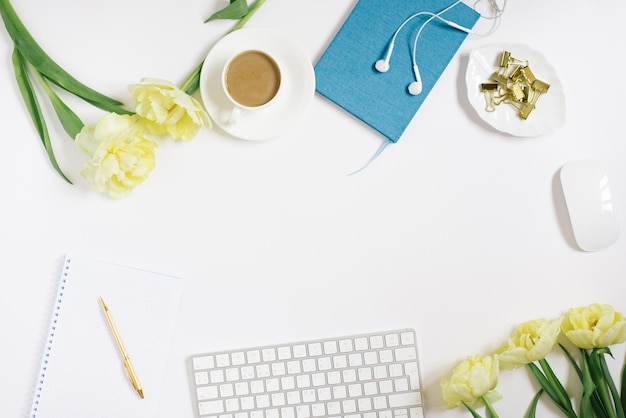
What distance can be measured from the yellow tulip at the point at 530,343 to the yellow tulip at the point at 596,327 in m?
0.03

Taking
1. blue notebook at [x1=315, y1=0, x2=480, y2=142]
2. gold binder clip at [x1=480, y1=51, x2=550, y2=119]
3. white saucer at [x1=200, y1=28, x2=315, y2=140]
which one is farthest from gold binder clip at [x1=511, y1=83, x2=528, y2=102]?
white saucer at [x1=200, y1=28, x2=315, y2=140]

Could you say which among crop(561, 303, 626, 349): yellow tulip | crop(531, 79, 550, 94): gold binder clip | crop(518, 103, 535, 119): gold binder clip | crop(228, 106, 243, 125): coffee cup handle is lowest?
crop(561, 303, 626, 349): yellow tulip

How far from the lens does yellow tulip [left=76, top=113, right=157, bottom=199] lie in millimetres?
883

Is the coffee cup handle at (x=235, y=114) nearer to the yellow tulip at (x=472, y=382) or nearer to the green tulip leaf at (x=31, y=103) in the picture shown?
the green tulip leaf at (x=31, y=103)

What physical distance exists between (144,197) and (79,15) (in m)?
0.32

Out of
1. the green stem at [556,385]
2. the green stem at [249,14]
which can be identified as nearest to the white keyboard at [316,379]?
the green stem at [556,385]

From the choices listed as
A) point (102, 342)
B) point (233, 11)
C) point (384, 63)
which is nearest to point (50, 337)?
point (102, 342)

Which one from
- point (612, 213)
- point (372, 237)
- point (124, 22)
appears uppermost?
point (124, 22)

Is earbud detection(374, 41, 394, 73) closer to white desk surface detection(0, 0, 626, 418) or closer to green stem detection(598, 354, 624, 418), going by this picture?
white desk surface detection(0, 0, 626, 418)

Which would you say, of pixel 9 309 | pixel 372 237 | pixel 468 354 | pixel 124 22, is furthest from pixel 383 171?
pixel 9 309

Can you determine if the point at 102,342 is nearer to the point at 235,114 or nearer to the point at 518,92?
the point at 235,114

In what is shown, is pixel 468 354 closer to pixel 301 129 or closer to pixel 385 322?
pixel 385 322

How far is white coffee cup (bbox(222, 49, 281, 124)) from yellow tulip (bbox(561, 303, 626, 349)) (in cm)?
61

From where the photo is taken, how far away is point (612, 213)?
3.32 feet
